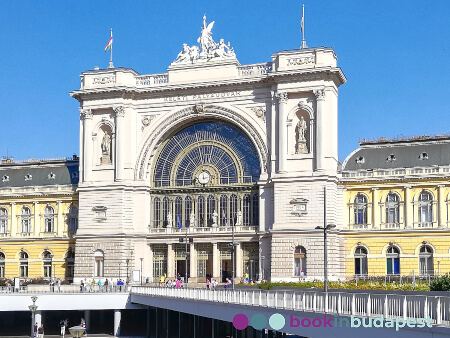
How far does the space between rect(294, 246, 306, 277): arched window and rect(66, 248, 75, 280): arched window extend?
2712 cm

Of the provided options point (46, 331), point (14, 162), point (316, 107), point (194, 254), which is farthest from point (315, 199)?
point (14, 162)

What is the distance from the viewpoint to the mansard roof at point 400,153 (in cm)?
7881

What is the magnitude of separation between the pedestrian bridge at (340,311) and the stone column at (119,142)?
36826 millimetres

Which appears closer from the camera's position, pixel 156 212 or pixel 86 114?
pixel 156 212

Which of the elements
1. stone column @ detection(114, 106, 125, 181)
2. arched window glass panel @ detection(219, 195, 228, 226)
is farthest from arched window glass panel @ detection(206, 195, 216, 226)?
stone column @ detection(114, 106, 125, 181)

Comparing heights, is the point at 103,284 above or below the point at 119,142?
below

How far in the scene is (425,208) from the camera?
7656 centimetres

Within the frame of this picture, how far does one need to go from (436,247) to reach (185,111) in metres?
29.0

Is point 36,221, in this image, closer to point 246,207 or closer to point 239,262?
point 246,207

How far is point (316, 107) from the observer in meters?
77.5

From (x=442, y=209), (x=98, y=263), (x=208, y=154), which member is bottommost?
(x=98, y=263)

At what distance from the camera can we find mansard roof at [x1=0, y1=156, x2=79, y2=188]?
9581 centimetres

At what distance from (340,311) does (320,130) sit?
46257 millimetres

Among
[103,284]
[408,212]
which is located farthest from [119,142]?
[408,212]
